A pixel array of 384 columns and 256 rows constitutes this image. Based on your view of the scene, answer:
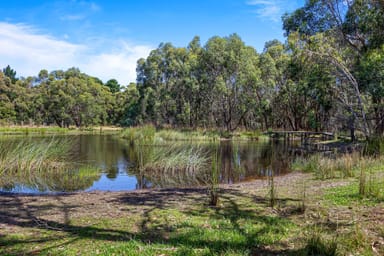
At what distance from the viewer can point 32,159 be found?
1073cm

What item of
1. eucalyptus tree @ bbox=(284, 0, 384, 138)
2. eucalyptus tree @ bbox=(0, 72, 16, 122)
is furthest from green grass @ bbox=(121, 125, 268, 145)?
eucalyptus tree @ bbox=(0, 72, 16, 122)

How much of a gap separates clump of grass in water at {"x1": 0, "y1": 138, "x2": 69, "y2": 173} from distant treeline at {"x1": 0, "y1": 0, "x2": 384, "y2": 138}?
1012 cm

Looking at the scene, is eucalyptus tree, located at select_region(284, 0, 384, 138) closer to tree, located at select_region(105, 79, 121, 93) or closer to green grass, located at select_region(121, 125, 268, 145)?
green grass, located at select_region(121, 125, 268, 145)

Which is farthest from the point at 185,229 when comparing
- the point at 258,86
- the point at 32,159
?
the point at 258,86

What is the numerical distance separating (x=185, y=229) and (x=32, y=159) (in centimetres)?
849

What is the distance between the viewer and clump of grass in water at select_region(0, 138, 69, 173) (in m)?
10.3

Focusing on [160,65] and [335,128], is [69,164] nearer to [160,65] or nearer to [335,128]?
[335,128]

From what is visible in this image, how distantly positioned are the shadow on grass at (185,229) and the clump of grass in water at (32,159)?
16.3 ft

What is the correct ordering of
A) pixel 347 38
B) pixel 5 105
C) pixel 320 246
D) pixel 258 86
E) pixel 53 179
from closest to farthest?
pixel 320 246 < pixel 53 179 < pixel 347 38 < pixel 258 86 < pixel 5 105

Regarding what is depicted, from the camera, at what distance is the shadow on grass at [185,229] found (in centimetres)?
351

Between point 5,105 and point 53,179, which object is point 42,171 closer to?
point 53,179

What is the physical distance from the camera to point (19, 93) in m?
51.7

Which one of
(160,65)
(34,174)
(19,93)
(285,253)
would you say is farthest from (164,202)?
(19,93)

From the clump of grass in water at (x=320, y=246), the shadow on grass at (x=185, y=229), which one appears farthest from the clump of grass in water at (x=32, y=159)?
the clump of grass in water at (x=320, y=246)
